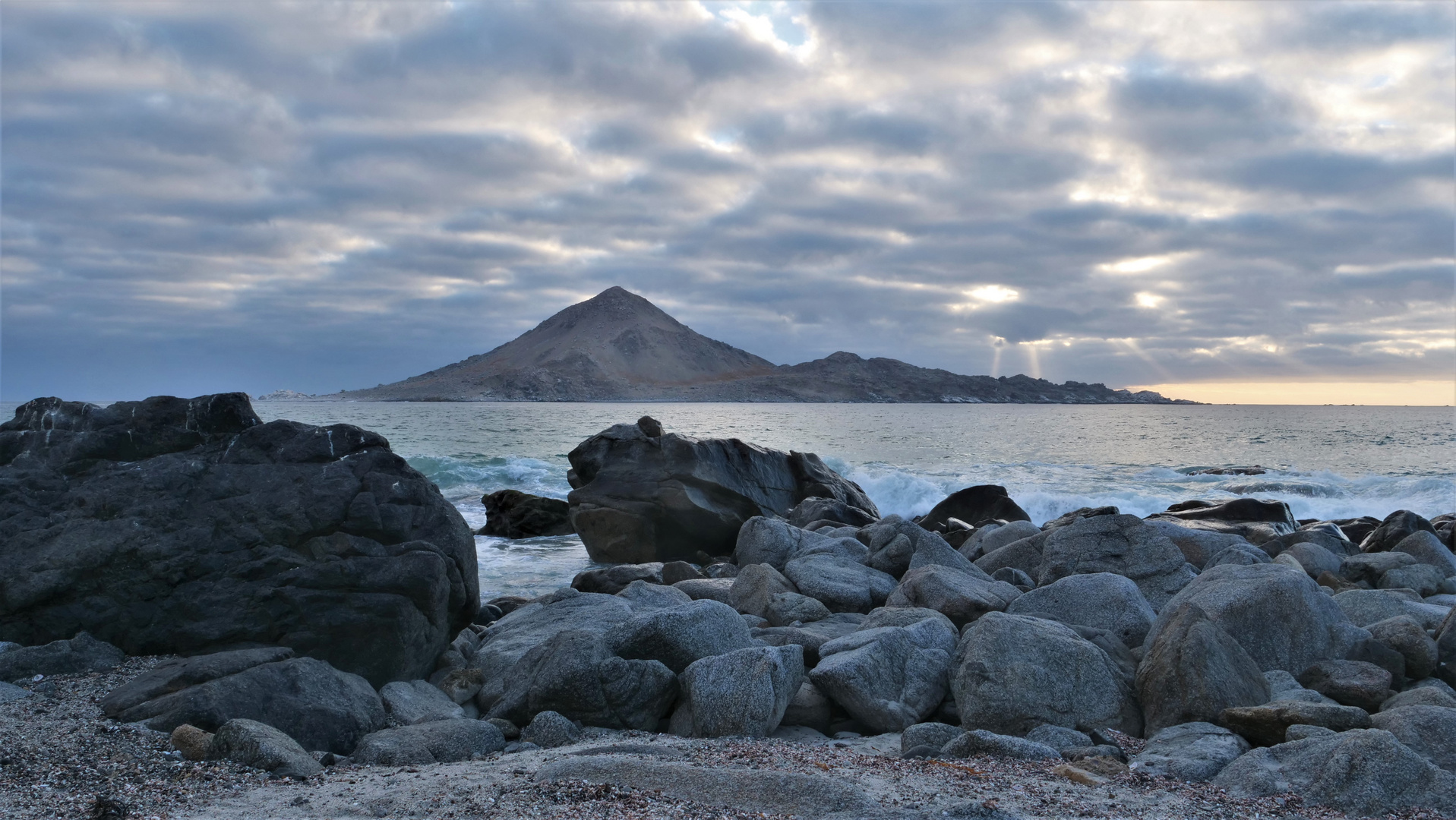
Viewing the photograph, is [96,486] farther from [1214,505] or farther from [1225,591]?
[1214,505]

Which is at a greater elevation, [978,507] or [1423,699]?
[1423,699]

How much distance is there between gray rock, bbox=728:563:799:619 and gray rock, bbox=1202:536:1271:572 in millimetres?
Result: 4288

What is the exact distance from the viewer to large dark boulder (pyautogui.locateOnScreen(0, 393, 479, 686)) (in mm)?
7633

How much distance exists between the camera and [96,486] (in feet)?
27.0

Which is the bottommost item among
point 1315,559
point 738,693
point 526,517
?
point 526,517

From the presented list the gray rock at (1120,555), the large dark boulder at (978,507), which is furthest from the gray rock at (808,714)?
the large dark boulder at (978,507)

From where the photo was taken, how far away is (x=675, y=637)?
7.62 m

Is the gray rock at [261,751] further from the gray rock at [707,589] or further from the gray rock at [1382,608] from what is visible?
the gray rock at [1382,608]

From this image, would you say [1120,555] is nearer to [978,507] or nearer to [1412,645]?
[1412,645]

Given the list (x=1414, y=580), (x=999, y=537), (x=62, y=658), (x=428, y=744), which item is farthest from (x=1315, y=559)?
(x=62, y=658)

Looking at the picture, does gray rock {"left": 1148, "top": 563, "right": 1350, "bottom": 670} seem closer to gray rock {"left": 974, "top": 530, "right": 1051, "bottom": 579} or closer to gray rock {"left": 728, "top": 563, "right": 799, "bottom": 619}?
gray rock {"left": 974, "top": 530, "right": 1051, "bottom": 579}

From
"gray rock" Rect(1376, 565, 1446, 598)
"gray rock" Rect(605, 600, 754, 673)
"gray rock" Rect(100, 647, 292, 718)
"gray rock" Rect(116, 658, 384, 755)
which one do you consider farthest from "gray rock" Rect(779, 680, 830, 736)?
"gray rock" Rect(1376, 565, 1446, 598)

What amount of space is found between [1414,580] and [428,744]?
36.4 ft

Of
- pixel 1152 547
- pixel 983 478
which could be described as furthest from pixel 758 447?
pixel 983 478
